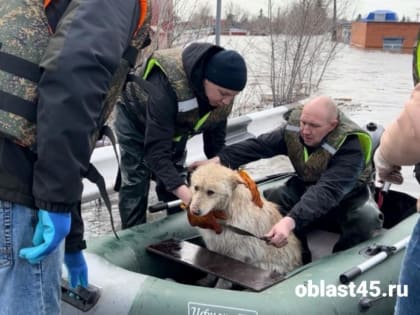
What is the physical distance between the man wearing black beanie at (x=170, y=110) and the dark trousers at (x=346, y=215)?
2.44 feet

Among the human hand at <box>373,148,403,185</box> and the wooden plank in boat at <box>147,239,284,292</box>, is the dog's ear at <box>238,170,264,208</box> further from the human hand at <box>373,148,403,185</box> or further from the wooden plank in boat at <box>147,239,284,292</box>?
the human hand at <box>373,148,403,185</box>

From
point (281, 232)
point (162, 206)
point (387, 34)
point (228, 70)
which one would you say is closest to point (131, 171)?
point (162, 206)

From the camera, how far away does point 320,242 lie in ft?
14.2

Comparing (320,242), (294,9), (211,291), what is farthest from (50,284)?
(294,9)

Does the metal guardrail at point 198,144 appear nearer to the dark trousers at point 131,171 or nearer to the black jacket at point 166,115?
the dark trousers at point 131,171

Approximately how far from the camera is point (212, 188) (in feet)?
11.5

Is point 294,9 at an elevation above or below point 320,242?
above

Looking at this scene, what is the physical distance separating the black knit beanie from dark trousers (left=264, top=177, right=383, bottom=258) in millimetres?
1042

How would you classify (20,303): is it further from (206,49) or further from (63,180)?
(206,49)

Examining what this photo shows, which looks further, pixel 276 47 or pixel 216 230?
pixel 276 47

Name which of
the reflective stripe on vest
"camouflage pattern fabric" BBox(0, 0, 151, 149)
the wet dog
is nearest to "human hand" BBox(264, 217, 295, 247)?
the wet dog

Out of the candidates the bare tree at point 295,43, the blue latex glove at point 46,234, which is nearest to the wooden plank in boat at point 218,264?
the blue latex glove at point 46,234

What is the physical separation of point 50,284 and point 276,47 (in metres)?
10.2

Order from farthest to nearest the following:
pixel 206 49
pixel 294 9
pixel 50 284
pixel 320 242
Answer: pixel 294 9 → pixel 320 242 → pixel 206 49 → pixel 50 284
